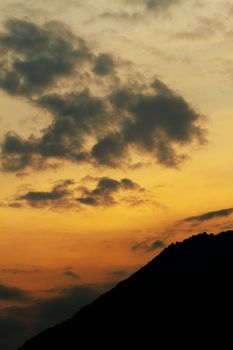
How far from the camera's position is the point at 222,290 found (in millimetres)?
191125

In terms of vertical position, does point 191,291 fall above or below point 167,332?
above

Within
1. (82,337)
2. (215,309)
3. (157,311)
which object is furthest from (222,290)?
(82,337)

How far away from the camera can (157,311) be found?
193 m

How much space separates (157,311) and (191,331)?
1937 centimetres

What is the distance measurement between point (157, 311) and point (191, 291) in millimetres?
13419

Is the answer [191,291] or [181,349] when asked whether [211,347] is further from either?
[191,291]

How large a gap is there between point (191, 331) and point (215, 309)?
11488 mm

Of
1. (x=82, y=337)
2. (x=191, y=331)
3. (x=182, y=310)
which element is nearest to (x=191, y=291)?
(x=182, y=310)

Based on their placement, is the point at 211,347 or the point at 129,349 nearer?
the point at 211,347

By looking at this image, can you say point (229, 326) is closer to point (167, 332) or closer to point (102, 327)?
point (167, 332)

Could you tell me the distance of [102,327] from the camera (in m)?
198

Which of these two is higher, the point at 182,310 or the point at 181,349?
the point at 182,310

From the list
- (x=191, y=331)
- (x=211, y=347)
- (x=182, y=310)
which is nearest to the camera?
(x=211, y=347)

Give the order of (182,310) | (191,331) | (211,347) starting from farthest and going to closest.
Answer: (182,310)
(191,331)
(211,347)
